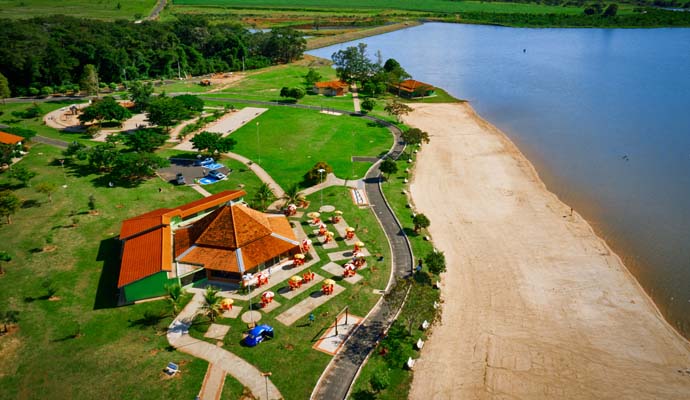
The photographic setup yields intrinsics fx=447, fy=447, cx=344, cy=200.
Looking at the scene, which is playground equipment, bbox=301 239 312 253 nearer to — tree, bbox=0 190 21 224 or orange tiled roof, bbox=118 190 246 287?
orange tiled roof, bbox=118 190 246 287

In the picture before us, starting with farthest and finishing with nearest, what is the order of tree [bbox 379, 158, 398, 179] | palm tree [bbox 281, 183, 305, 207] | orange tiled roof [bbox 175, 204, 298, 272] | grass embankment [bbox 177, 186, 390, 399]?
1. tree [bbox 379, 158, 398, 179]
2. palm tree [bbox 281, 183, 305, 207]
3. orange tiled roof [bbox 175, 204, 298, 272]
4. grass embankment [bbox 177, 186, 390, 399]

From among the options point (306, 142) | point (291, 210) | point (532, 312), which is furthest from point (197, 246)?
point (306, 142)

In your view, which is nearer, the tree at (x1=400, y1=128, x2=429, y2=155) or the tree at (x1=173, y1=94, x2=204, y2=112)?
the tree at (x1=400, y1=128, x2=429, y2=155)

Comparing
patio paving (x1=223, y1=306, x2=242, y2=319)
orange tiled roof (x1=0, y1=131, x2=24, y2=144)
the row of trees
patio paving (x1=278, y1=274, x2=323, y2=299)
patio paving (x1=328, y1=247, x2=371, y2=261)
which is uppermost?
the row of trees

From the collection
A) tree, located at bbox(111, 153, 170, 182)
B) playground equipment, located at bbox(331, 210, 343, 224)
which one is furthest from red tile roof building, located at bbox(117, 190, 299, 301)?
tree, located at bbox(111, 153, 170, 182)

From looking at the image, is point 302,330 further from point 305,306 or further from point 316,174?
point 316,174
